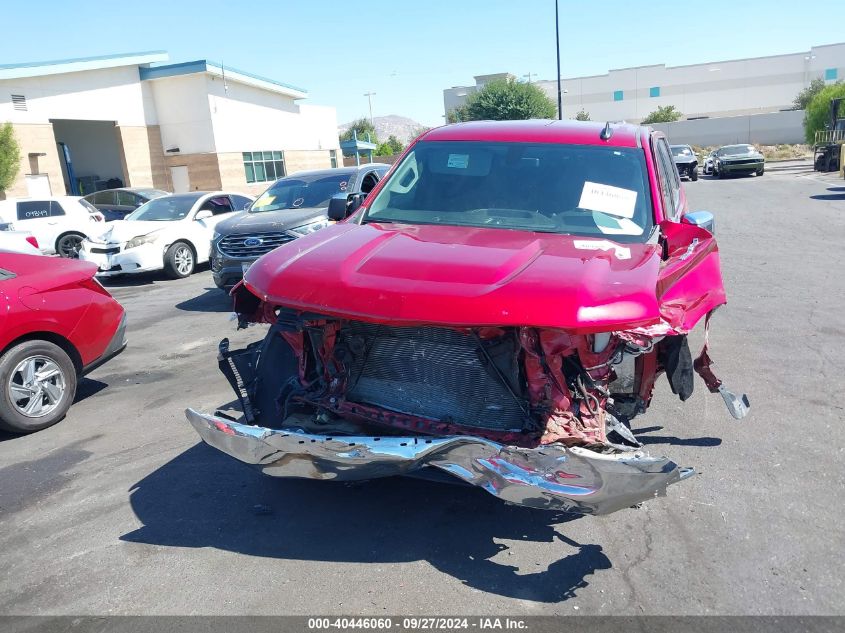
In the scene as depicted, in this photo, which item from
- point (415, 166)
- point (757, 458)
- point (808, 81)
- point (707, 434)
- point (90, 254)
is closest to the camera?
point (757, 458)

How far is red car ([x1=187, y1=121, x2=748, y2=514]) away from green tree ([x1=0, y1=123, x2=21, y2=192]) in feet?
79.5

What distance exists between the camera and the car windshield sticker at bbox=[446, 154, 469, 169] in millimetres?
5059

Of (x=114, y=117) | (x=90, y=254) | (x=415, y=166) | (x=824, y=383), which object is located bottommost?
(x=824, y=383)

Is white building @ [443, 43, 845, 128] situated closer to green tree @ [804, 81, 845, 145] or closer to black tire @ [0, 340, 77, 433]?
green tree @ [804, 81, 845, 145]

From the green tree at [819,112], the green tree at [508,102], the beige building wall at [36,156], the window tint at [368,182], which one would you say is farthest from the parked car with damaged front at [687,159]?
the beige building wall at [36,156]

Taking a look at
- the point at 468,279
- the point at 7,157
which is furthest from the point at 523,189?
the point at 7,157

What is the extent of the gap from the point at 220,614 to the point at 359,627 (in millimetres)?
625

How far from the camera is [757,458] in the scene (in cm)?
443

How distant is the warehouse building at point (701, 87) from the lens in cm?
8856

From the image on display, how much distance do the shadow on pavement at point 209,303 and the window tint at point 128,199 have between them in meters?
10.1

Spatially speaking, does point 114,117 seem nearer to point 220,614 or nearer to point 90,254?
point 90,254

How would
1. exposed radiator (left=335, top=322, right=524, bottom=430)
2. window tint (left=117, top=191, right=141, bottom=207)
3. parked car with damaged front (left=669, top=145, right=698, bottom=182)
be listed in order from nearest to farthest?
1. exposed radiator (left=335, top=322, right=524, bottom=430)
2. window tint (left=117, top=191, right=141, bottom=207)
3. parked car with damaged front (left=669, top=145, right=698, bottom=182)

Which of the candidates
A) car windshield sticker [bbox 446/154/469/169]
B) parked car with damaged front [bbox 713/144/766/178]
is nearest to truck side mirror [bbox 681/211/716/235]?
car windshield sticker [bbox 446/154/469/169]

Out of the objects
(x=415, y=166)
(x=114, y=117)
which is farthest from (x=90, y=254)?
(x=114, y=117)
